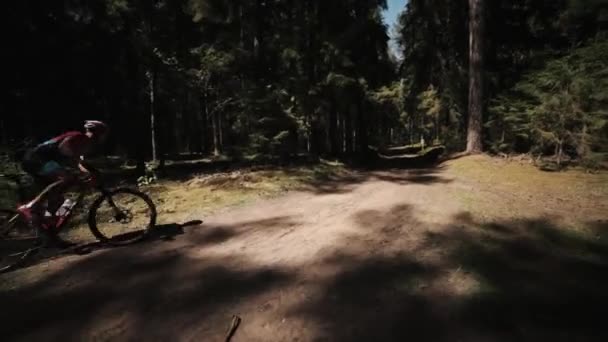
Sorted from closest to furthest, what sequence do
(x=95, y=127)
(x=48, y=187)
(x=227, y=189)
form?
(x=48, y=187), (x=95, y=127), (x=227, y=189)

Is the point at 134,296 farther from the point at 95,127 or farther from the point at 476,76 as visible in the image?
the point at 476,76

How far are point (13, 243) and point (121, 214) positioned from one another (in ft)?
6.45

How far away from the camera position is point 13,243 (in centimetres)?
750

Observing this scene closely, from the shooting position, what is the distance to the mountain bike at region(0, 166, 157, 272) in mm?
6699

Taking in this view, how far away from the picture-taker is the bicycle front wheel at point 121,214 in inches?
296

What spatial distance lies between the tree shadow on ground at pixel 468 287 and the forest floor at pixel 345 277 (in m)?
0.02

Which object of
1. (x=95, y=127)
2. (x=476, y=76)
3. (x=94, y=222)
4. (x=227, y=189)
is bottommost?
(x=227, y=189)

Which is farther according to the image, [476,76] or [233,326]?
[476,76]

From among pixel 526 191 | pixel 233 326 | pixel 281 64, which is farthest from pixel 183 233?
pixel 281 64

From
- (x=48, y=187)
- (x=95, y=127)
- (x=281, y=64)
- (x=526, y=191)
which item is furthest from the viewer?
(x=281, y=64)

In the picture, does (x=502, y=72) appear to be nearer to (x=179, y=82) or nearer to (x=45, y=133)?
(x=179, y=82)

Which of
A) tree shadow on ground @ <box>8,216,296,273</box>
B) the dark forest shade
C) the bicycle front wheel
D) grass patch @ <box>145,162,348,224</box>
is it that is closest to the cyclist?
tree shadow on ground @ <box>8,216,296,273</box>

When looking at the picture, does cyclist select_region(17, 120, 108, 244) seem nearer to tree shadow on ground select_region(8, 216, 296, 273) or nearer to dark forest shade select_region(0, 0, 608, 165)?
tree shadow on ground select_region(8, 216, 296, 273)

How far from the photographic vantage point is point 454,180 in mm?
12891
